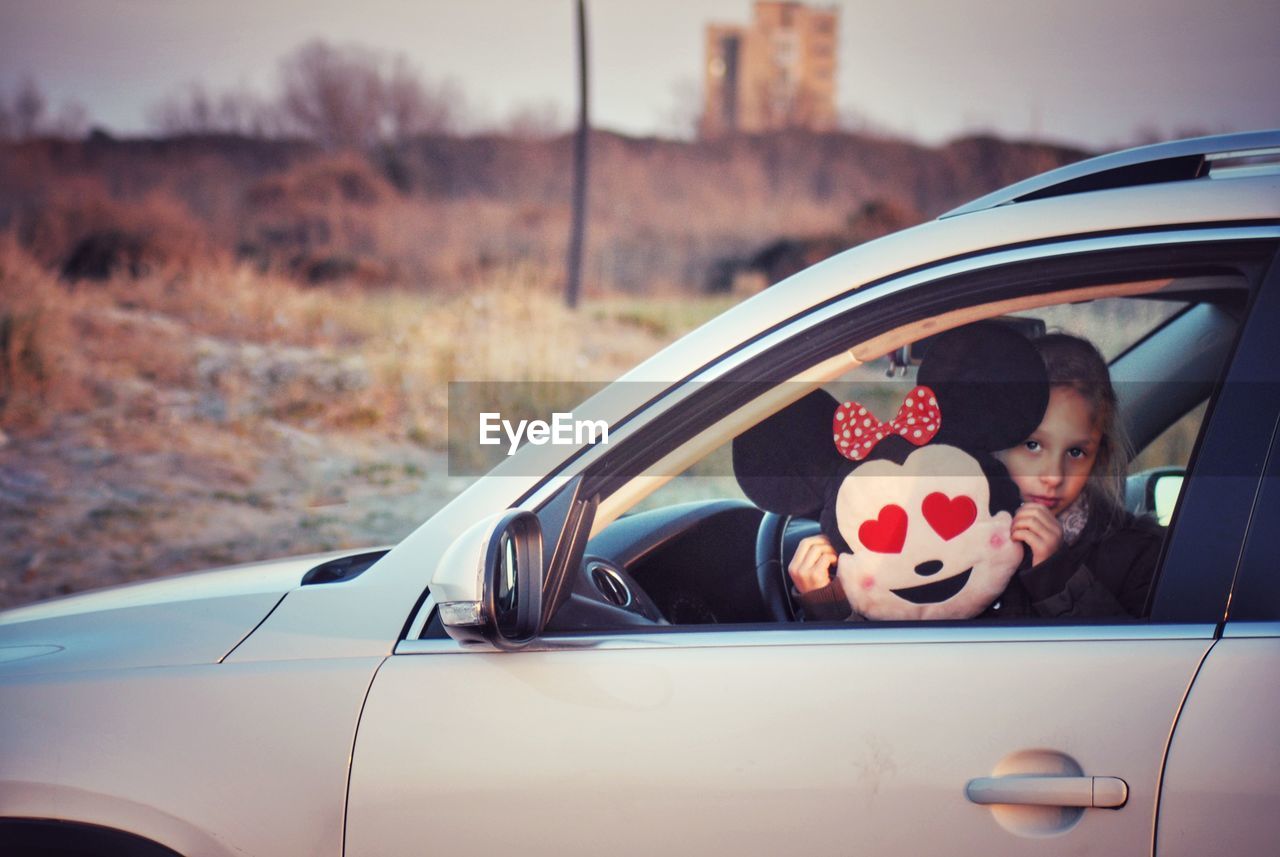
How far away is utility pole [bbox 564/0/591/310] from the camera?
16453mm

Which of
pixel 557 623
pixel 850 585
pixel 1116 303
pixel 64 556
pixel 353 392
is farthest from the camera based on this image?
pixel 353 392

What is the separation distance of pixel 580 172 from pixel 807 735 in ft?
53.3


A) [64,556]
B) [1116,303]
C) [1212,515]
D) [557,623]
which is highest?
[1116,303]

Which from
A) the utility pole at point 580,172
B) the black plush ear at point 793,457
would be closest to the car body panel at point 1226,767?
the black plush ear at point 793,457

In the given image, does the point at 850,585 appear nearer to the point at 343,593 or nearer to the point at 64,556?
the point at 343,593

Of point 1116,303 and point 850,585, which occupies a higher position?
point 1116,303

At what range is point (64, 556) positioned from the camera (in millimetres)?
6164

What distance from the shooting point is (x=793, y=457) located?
207 centimetres

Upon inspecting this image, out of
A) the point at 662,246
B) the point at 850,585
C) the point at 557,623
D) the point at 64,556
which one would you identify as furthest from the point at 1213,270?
the point at 662,246

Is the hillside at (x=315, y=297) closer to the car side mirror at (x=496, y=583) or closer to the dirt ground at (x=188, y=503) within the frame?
the dirt ground at (x=188, y=503)

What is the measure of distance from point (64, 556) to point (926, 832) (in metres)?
5.82

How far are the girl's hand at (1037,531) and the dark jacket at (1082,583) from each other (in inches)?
0.9

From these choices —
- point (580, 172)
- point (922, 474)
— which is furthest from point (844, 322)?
point (580, 172)

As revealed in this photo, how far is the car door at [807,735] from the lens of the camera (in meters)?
1.52
